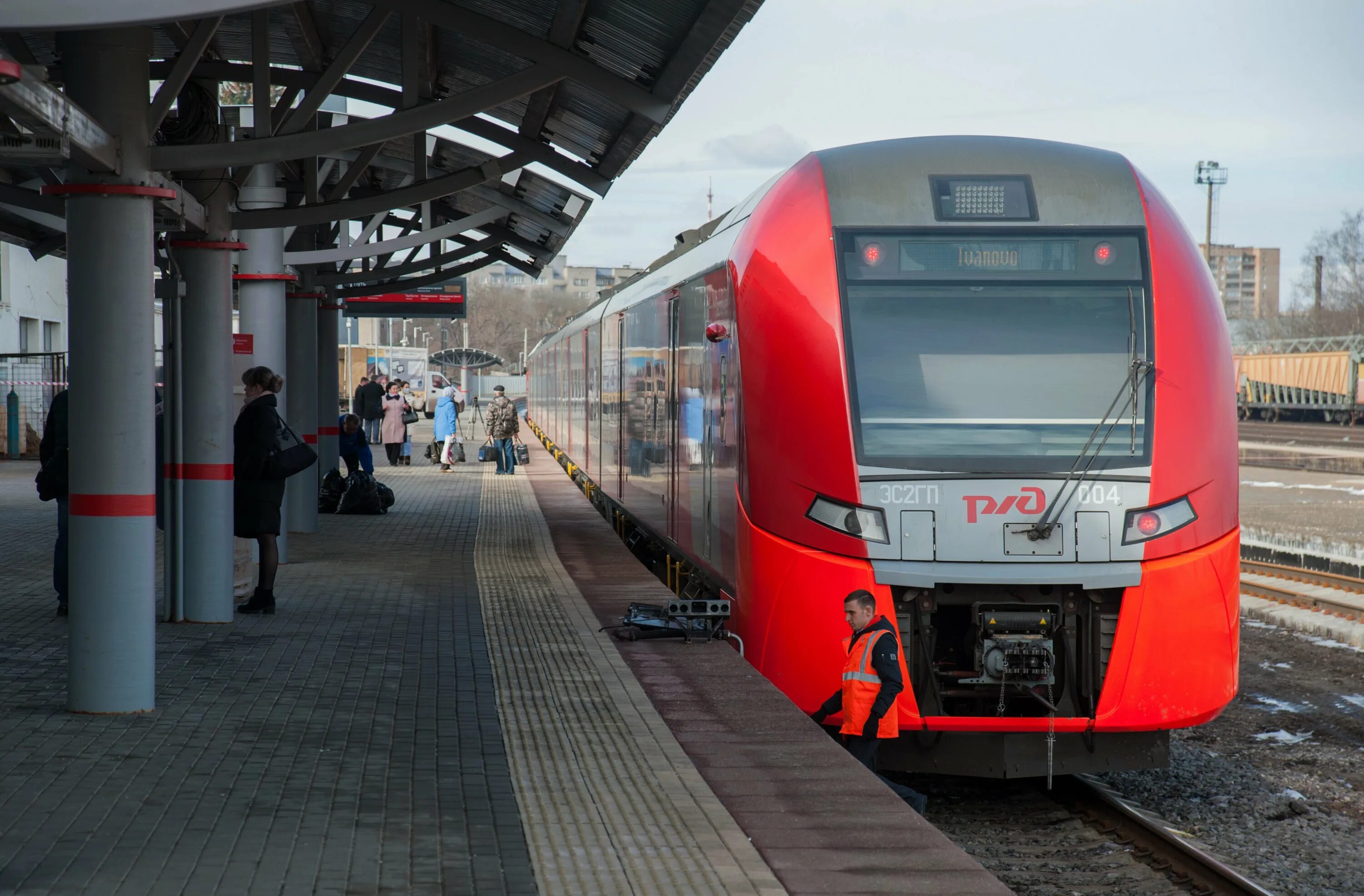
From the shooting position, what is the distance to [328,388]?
19000 mm

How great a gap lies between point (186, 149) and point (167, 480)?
2.71 m

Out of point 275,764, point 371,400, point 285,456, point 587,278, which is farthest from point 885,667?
point 587,278

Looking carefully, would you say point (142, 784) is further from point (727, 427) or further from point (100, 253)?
point (727, 427)

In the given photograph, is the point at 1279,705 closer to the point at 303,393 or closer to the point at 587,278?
the point at 303,393

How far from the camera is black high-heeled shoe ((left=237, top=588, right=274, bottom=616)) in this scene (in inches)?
388

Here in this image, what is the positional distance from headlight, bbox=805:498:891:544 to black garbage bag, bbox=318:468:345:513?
12.1m

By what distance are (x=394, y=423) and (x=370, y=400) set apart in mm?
895

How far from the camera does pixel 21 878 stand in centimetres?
435

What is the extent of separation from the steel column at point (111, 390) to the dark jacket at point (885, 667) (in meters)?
3.25

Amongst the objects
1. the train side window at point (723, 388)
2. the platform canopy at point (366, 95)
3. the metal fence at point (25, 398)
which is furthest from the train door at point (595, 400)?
the metal fence at point (25, 398)

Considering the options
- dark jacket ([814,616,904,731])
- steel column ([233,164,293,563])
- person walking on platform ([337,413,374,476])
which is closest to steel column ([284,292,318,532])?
steel column ([233,164,293,563])

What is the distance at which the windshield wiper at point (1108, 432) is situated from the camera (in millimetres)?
6867

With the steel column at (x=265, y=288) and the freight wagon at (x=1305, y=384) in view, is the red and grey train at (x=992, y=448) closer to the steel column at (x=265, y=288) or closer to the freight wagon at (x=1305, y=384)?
the steel column at (x=265, y=288)

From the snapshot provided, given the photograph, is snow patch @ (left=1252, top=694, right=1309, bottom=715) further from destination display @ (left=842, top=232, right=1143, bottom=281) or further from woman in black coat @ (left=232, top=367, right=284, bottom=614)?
woman in black coat @ (left=232, top=367, right=284, bottom=614)
